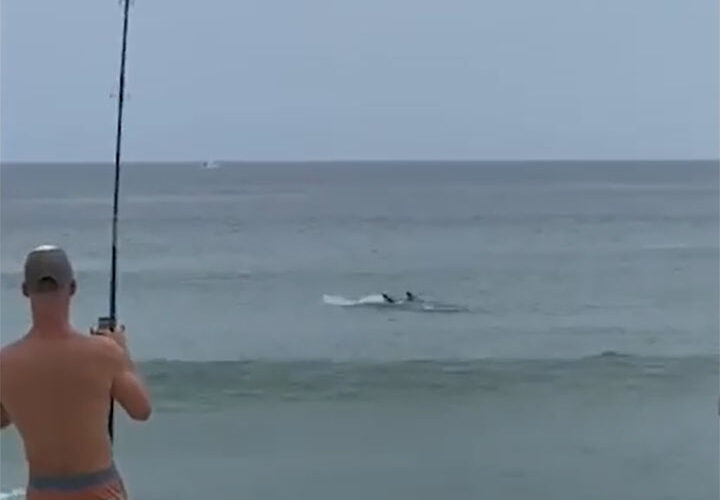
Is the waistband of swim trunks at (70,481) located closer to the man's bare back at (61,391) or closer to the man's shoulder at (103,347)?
the man's bare back at (61,391)

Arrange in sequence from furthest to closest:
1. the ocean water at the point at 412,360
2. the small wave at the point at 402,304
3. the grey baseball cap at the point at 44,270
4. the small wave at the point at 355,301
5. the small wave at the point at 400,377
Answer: the small wave at the point at 355,301 → the small wave at the point at 402,304 → the small wave at the point at 400,377 → the ocean water at the point at 412,360 → the grey baseball cap at the point at 44,270

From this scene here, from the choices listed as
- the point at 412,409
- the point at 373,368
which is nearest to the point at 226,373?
the point at 373,368

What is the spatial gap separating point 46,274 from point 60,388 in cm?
20

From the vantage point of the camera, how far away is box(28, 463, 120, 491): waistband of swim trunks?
Result: 262 cm

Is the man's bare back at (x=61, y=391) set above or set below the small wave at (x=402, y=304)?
above

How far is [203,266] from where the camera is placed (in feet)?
125

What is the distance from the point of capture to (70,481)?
2.62 m

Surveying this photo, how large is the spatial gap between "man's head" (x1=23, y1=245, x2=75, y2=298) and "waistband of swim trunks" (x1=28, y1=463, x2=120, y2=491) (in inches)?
12.7

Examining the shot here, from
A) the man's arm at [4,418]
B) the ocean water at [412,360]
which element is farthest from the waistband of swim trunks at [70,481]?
the ocean water at [412,360]

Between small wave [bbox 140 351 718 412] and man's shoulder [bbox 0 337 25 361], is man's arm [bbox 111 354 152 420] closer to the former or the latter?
man's shoulder [bbox 0 337 25 361]

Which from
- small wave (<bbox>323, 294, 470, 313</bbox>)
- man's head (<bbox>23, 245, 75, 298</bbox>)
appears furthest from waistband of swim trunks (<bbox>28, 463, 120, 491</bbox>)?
small wave (<bbox>323, 294, 470, 313</bbox>)

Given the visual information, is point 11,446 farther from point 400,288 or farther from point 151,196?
point 151,196

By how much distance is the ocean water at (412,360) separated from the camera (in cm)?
1220

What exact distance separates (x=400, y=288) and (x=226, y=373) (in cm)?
1411
